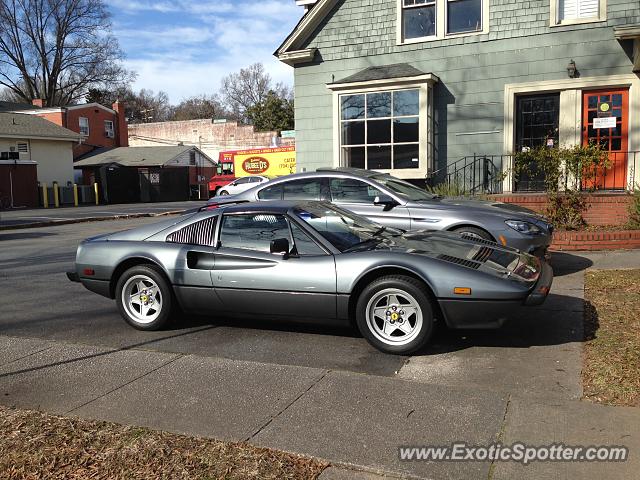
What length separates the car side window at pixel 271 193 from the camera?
340 inches

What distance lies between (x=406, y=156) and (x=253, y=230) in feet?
30.9

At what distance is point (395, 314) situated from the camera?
492 cm

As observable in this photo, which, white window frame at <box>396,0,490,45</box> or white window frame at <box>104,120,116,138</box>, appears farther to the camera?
white window frame at <box>104,120,116,138</box>

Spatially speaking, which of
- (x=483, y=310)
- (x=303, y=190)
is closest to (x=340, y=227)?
(x=483, y=310)

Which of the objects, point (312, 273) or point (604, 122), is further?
point (604, 122)

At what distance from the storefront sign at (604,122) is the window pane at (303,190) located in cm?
772

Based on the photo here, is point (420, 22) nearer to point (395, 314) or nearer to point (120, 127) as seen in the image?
point (395, 314)

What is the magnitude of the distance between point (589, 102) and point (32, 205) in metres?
30.3

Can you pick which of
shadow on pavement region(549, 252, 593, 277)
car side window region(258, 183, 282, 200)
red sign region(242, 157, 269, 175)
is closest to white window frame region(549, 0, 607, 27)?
shadow on pavement region(549, 252, 593, 277)

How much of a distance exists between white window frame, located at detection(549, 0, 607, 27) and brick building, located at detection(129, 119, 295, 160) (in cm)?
3923

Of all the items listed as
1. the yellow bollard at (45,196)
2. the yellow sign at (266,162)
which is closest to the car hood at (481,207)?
the yellow sign at (266,162)

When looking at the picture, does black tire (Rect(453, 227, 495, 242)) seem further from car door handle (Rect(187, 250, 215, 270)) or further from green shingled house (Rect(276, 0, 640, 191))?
green shingled house (Rect(276, 0, 640, 191))

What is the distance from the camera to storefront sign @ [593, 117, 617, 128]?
12.8 metres

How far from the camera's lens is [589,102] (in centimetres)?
1307
